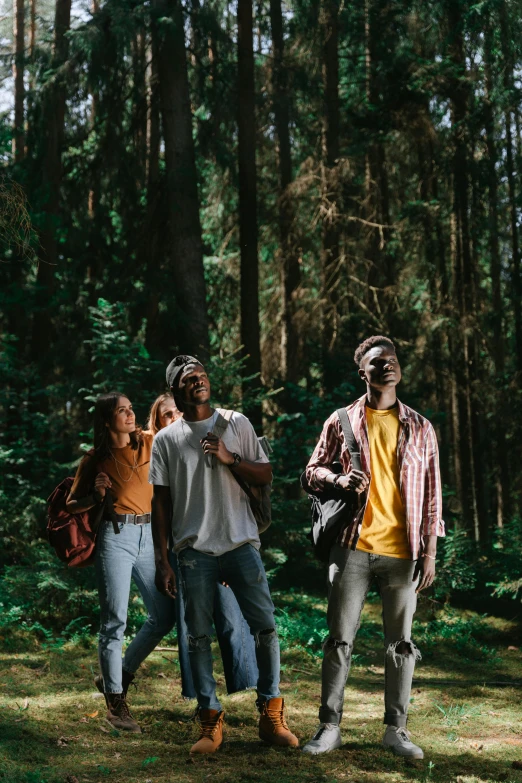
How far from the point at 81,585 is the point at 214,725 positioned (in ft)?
14.1

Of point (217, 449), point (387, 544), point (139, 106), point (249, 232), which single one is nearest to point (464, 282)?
point (249, 232)

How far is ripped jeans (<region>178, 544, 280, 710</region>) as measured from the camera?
4773 millimetres

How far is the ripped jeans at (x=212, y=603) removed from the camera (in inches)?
188

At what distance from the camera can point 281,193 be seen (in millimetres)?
17438

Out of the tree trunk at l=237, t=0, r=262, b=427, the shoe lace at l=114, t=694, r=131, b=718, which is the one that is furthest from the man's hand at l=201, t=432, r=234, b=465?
the tree trunk at l=237, t=0, r=262, b=427

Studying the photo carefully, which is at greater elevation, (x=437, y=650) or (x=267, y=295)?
(x=267, y=295)

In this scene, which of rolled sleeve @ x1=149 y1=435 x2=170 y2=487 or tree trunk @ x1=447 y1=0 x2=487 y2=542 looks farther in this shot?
tree trunk @ x1=447 y1=0 x2=487 y2=542

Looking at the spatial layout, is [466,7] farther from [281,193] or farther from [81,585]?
[81,585]

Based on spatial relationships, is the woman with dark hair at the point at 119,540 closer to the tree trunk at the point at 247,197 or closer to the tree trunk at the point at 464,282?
the tree trunk at the point at 247,197

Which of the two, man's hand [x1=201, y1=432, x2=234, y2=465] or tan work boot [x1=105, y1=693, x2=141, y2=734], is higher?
man's hand [x1=201, y1=432, x2=234, y2=465]

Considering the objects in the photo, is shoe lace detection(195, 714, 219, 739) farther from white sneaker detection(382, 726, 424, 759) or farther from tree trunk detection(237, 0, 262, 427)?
tree trunk detection(237, 0, 262, 427)

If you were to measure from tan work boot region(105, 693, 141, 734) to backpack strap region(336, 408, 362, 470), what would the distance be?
2.17 meters

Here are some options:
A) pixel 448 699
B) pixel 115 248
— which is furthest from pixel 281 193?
pixel 448 699

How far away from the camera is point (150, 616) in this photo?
18.5ft
